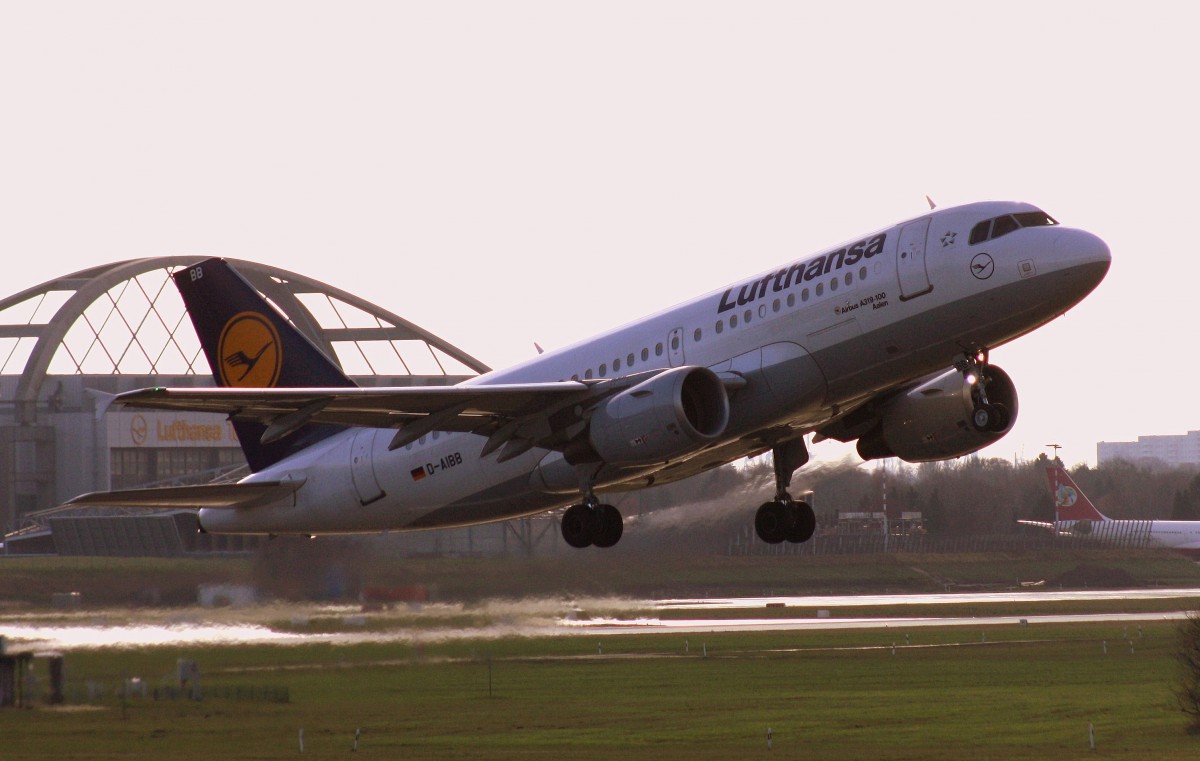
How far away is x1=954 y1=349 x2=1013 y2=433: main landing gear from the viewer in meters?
29.6

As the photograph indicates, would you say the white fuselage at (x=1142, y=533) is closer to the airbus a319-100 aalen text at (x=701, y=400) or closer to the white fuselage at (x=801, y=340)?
the airbus a319-100 aalen text at (x=701, y=400)

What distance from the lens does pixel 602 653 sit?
8412cm

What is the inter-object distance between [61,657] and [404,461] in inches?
585

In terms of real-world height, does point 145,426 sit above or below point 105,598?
above

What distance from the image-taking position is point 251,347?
3884 centimetres

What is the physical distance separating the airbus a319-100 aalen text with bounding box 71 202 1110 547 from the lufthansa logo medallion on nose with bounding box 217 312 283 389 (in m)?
0.65

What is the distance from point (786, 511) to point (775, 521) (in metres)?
0.32

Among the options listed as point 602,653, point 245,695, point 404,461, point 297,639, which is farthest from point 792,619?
point 404,461

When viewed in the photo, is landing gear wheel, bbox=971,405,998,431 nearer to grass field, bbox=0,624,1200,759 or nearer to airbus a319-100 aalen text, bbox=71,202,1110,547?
airbus a319-100 aalen text, bbox=71,202,1110,547

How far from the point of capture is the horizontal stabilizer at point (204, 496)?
33.9 metres

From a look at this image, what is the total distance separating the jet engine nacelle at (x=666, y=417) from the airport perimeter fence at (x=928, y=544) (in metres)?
38.7

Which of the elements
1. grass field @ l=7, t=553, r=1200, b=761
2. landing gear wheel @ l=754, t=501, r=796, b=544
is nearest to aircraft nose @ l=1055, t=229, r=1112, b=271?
landing gear wheel @ l=754, t=501, r=796, b=544

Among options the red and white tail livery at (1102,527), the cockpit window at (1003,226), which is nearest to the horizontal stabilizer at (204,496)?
the cockpit window at (1003,226)

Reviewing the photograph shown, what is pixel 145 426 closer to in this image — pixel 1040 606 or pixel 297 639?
pixel 1040 606
